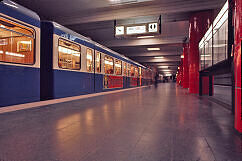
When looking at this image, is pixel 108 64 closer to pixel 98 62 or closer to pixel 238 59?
pixel 98 62

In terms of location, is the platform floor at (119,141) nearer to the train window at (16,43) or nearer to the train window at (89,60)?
the train window at (16,43)

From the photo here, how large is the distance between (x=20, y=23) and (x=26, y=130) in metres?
3.11

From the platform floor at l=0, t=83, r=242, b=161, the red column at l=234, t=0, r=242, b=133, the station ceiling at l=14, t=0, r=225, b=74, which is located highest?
the station ceiling at l=14, t=0, r=225, b=74

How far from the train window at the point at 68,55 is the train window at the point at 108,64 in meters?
2.72

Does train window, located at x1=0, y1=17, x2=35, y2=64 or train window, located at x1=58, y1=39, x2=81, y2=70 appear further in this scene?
train window, located at x1=58, y1=39, x2=81, y2=70

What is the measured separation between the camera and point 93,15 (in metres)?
10.9

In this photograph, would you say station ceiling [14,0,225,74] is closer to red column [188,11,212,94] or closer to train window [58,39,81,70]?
red column [188,11,212,94]

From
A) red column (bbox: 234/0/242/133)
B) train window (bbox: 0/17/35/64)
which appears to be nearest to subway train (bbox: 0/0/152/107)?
train window (bbox: 0/17/35/64)

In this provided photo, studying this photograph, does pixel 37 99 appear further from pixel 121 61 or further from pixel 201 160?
pixel 121 61

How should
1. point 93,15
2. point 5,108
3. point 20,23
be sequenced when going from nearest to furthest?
point 5,108 → point 20,23 → point 93,15

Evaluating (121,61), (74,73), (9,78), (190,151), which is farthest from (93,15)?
(190,151)

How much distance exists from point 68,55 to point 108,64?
12.6ft

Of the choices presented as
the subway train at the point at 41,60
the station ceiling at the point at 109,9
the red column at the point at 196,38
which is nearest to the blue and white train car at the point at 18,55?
the subway train at the point at 41,60

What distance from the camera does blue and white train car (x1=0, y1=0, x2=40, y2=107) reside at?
3906 millimetres
